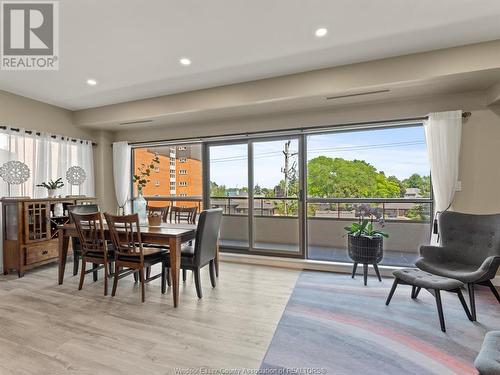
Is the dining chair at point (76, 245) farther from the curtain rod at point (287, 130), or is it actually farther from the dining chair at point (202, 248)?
Answer: the curtain rod at point (287, 130)

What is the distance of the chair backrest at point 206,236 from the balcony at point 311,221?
4.79ft

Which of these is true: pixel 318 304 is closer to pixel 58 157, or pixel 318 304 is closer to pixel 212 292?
pixel 212 292

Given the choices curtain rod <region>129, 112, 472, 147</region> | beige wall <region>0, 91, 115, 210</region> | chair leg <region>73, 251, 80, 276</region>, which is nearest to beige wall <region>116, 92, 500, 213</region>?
curtain rod <region>129, 112, 472, 147</region>

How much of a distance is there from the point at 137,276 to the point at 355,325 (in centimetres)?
266

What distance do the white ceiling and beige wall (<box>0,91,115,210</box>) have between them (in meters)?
0.50

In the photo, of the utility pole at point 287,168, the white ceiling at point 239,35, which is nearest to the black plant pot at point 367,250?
the utility pole at point 287,168

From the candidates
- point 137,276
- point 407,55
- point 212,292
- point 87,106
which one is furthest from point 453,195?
point 87,106

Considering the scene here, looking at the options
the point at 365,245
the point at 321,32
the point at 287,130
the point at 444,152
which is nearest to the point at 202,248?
the point at 365,245

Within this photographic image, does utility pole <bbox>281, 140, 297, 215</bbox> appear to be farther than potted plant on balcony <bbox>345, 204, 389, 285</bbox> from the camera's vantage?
Yes

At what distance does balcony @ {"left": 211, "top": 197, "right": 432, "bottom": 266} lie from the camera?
4336mm

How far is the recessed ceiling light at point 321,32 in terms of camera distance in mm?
2406

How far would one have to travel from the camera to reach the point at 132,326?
2.24 m

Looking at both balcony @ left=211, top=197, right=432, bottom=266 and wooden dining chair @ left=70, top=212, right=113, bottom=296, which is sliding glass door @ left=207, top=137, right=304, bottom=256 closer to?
balcony @ left=211, top=197, right=432, bottom=266

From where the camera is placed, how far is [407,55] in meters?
2.83
